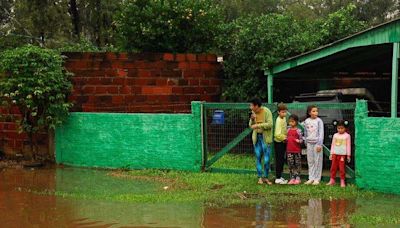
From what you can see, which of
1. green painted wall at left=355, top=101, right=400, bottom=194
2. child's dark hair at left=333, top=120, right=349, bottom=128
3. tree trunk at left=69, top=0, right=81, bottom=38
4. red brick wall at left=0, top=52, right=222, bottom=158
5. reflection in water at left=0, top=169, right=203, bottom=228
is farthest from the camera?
tree trunk at left=69, top=0, right=81, bottom=38

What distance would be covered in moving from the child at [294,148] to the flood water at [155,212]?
121cm

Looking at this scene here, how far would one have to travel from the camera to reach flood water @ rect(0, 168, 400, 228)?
7.26m

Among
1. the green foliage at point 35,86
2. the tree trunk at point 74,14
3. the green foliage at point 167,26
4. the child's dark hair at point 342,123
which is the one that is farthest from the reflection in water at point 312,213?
the tree trunk at point 74,14

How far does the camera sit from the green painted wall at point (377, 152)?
28.2 feet

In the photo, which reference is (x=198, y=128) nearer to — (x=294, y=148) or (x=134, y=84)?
(x=294, y=148)

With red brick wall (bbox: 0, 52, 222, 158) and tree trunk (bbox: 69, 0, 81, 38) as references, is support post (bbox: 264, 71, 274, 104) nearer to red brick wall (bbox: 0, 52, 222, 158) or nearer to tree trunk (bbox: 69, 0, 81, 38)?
red brick wall (bbox: 0, 52, 222, 158)

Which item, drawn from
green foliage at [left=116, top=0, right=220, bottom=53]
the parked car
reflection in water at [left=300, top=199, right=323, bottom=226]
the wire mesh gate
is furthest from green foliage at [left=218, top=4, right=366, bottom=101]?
reflection in water at [left=300, top=199, right=323, bottom=226]

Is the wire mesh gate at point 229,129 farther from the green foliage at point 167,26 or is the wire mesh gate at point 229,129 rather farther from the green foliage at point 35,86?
the green foliage at point 167,26

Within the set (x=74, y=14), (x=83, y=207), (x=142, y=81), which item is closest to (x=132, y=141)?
(x=142, y=81)

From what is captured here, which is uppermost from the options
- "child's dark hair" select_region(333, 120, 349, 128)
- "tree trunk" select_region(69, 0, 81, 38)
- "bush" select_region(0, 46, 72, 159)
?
"tree trunk" select_region(69, 0, 81, 38)

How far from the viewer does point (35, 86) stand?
40.7ft

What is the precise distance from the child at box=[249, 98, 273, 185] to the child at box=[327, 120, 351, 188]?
1.12 metres

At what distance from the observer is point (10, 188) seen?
10250mm

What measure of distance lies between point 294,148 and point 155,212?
9.73 ft
